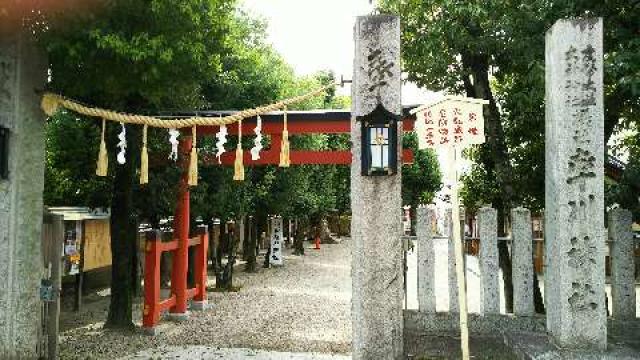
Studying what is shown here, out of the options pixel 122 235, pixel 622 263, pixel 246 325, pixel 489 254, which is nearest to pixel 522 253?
pixel 489 254

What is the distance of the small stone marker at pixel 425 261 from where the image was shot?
284 inches

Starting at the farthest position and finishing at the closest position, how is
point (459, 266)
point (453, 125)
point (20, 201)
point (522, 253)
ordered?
point (20, 201), point (522, 253), point (453, 125), point (459, 266)

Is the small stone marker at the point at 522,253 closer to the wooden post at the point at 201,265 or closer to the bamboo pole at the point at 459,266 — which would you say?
the bamboo pole at the point at 459,266

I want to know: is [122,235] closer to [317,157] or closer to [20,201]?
[20,201]

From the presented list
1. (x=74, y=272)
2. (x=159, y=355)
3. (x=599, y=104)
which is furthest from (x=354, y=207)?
(x=74, y=272)

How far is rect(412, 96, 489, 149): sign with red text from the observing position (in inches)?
252

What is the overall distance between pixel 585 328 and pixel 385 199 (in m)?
2.69

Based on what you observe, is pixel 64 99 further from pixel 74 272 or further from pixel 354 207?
pixel 74 272

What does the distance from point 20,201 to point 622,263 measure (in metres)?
8.24

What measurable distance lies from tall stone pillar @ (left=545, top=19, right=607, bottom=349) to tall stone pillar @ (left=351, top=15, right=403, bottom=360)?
184 centimetres

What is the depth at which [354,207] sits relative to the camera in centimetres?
672

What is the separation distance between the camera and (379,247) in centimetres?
662

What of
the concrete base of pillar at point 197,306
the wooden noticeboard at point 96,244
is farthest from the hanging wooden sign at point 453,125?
the wooden noticeboard at point 96,244

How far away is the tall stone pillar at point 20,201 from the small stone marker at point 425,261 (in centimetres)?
544
